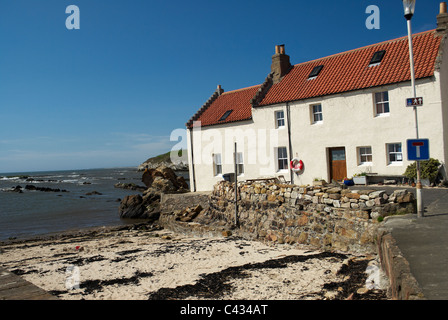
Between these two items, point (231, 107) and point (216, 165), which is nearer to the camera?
point (216, 165)

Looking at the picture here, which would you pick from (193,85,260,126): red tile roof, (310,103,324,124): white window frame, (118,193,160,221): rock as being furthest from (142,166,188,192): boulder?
(310,103,324,124): white window frame

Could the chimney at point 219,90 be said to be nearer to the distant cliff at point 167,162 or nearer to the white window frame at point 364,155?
the white window frame at point 364,155

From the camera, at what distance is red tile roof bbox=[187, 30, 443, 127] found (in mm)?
17453

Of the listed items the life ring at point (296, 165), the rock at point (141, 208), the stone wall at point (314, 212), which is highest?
the life ring at point (296, 165)

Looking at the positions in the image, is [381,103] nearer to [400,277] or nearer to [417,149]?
[417,149]

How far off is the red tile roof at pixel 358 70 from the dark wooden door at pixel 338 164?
346 centimetres

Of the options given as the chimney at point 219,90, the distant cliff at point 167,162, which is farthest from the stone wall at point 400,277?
the distant cliff at point 167,162

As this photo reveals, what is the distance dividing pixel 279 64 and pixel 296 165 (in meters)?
8.06

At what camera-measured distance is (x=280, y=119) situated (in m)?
22.5

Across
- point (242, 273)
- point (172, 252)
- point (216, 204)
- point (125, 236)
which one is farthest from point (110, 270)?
point (125, 236)

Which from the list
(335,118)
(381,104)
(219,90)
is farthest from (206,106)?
(381,104)

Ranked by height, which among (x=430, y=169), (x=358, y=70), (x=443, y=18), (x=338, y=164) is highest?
(x=443, y=18)

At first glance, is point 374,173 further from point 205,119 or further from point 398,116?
point 205,119

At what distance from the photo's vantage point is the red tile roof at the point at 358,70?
17344 millimetres
